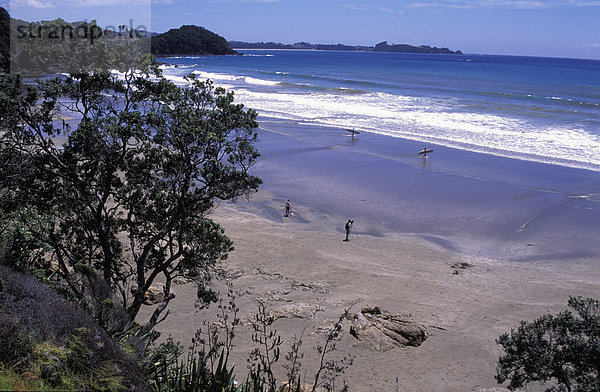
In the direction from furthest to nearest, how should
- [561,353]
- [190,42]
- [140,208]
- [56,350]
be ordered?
[190,42], [140,208], [561,353], [56,350]

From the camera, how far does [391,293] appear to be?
14078mm

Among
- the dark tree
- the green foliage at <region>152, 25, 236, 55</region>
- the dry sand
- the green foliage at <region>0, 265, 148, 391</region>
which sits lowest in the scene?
the dry sand

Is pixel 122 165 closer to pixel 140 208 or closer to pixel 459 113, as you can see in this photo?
pixel 140 208

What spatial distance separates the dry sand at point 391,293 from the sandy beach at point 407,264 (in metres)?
0.04

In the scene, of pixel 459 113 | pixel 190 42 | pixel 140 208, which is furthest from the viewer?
pixel 190 42

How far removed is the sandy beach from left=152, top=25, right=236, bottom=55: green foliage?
140312 millimetres

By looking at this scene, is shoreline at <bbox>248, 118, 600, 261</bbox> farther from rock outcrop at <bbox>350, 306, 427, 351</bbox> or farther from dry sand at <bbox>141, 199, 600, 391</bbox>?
rock outcrop at <bbox>350, 306, 427, 351</bbox>

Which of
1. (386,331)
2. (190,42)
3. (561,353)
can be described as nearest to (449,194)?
(386,331)

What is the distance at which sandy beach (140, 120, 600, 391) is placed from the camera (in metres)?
11.2

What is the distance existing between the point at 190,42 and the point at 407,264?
524 feet

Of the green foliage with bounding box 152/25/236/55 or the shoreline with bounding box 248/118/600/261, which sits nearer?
the shoreline with bounding box 248/118/600/261

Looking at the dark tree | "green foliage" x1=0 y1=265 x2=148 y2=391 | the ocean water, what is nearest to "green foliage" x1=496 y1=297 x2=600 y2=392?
the dark tree

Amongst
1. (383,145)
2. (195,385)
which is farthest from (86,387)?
(383,145)

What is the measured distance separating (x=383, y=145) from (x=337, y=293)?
20271 millimetres
